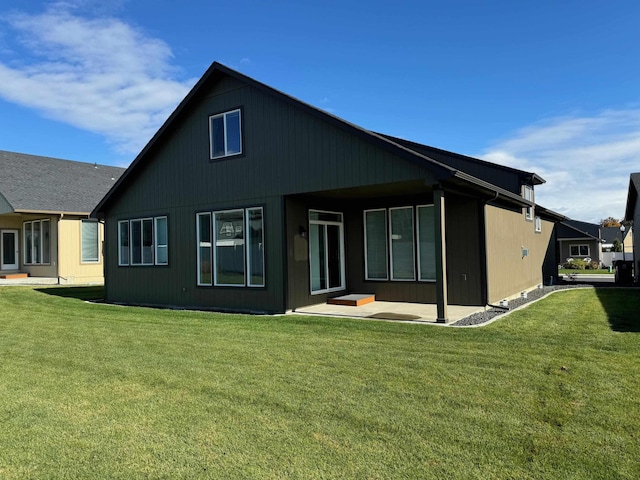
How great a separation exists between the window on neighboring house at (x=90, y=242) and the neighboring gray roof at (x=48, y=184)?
2.32ft

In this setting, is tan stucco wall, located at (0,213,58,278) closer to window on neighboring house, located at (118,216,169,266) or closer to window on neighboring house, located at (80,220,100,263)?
window on neighboring house, located at (80,220,100,263)

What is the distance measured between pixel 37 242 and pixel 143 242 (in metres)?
9.61

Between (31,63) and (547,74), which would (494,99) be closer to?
(547,74)

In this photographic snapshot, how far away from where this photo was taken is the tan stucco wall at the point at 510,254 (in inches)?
409

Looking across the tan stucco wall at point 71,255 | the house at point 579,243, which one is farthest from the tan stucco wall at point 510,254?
the house at point 579,243

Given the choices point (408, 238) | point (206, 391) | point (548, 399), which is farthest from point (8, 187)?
point (548, 399)

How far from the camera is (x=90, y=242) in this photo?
19281mm

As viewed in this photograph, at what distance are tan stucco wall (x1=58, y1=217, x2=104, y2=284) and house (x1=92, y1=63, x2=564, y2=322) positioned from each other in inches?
246

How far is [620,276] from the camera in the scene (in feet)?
53.8

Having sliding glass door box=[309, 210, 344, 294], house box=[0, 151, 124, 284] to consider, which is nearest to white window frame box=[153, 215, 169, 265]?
sliding glass door box=[309, 210, 344, 294]

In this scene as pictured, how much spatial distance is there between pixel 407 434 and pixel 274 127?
810 cm

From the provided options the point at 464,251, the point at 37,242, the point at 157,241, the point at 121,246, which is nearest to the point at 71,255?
the point at 37,242

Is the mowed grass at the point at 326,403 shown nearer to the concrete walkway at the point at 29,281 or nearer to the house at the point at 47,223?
the concrete walkway at the point at 29,281

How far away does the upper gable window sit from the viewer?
1098cm
